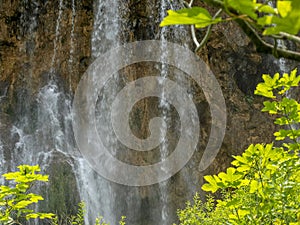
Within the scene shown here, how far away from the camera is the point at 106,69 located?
9.14 metres

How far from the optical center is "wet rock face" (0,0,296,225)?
27.6ft

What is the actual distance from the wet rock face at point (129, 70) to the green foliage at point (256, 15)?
Result: 25.8ft

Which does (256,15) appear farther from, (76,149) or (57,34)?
(57,34)

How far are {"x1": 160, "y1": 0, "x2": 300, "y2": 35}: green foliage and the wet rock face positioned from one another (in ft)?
25.8

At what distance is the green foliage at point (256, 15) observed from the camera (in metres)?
0.43

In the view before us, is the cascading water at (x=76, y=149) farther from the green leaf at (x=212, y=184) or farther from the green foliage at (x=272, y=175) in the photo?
the green leaf at (x=212, y=184)

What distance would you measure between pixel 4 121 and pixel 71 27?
8.05 feet

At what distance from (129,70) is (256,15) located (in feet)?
27.9

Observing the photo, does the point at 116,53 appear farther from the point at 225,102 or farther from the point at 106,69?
the point at 225,102

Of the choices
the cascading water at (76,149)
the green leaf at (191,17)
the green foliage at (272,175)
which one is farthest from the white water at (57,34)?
the green leaf at (191,17)

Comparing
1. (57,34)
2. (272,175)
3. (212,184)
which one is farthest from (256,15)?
(57,34)

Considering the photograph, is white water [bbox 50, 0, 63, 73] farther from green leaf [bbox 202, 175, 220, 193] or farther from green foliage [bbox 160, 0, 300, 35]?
green foliage [bbox 160, 0, 300, 35]

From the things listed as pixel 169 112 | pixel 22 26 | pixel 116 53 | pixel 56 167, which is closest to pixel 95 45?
pixel 116 53

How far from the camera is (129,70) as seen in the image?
8945 mm
